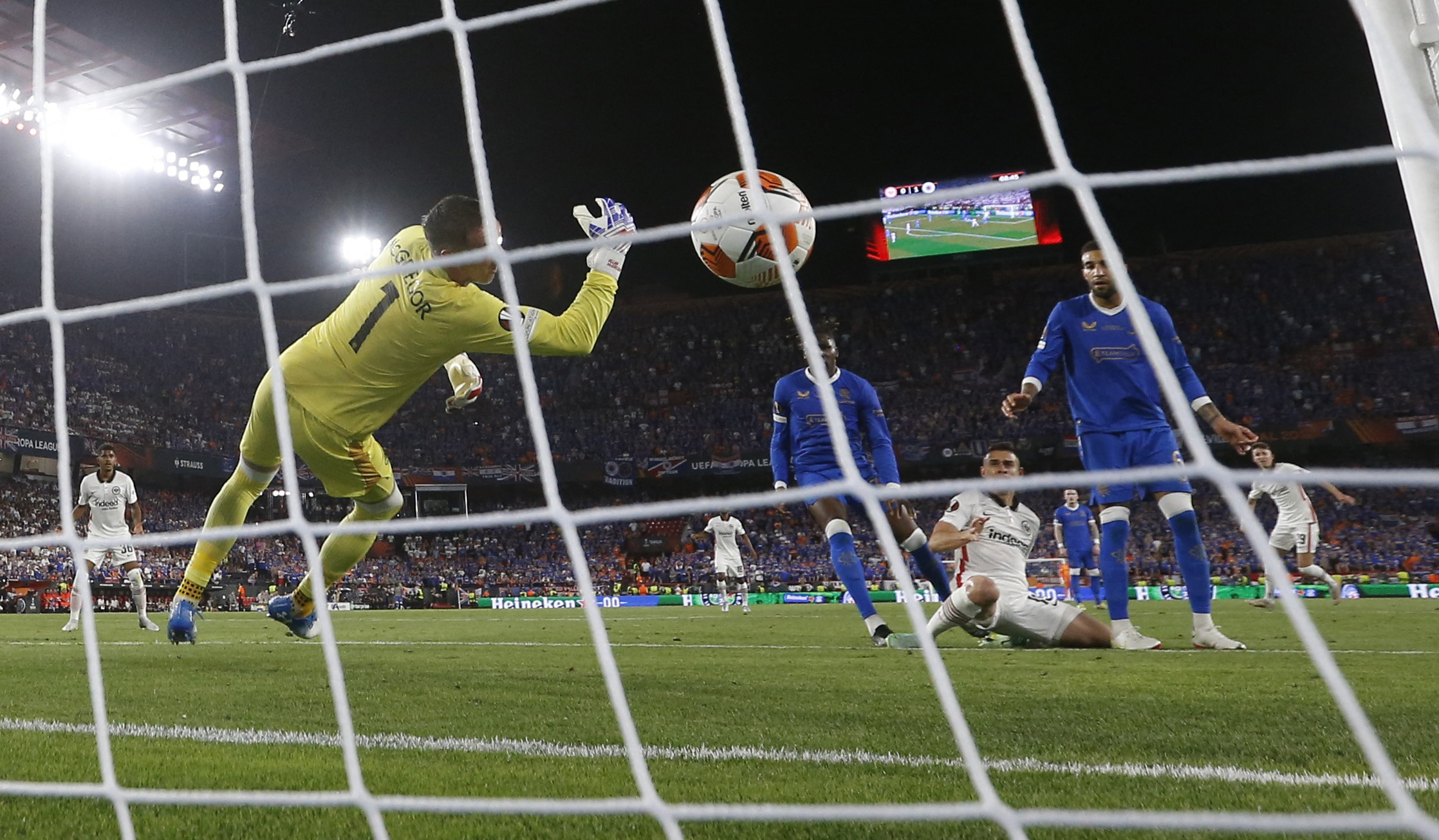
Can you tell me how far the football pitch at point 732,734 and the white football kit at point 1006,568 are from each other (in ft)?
0.73

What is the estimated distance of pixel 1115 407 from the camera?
432 centimetres

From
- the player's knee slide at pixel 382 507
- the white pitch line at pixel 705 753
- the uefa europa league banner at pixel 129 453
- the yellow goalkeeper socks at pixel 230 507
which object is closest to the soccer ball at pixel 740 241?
the player's knee slide at pixel 382 507

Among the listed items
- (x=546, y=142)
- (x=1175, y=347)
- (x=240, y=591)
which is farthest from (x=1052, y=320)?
(x=546, y=142)

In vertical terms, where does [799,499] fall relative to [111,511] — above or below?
below

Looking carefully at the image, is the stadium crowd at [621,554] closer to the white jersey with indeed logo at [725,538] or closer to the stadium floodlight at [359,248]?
the white jersey with indeed logo at [725,538]

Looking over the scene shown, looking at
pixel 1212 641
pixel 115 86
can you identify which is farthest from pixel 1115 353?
pixel 115 86

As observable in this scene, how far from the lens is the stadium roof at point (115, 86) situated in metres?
15.1

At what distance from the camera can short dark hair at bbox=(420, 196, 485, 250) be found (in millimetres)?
3135

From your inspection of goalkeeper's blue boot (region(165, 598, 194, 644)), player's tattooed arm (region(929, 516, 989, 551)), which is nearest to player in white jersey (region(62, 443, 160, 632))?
goalkeeper's blue boot (region(165, 598, 194, 644))

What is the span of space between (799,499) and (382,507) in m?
2.84

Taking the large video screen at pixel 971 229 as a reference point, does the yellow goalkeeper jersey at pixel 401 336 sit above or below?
below

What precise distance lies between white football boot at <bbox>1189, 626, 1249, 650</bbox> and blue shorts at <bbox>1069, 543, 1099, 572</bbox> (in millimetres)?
6215

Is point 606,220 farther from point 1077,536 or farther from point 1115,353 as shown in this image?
point 1077,536

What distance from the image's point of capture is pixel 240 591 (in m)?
17.7
